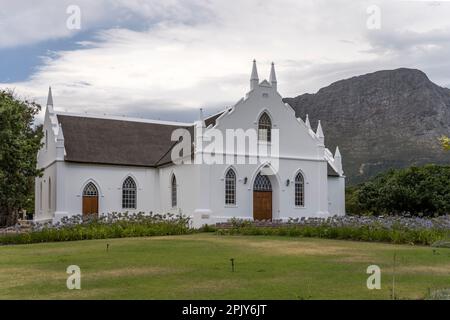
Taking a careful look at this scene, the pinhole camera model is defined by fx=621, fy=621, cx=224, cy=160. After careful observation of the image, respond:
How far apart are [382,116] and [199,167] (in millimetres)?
72924

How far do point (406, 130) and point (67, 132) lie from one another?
70.2 meters

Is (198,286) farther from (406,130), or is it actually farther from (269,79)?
(406,130)

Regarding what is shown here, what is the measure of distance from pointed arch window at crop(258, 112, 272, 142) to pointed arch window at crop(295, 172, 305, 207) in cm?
359

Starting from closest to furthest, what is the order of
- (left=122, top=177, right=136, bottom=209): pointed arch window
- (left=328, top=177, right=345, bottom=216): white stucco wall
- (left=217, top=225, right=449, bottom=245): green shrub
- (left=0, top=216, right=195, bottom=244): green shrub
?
(left=217, top=225, right=449, bottom=245): green shrub
(left=0, top=216, right=195, bottom=244): green shrub
(left=122, top=177, right=136, bottom=209): pointed arch window
(left=328, top=177, right=345, bottom=216): white stucco wall

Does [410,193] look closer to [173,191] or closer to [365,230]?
[173,191]

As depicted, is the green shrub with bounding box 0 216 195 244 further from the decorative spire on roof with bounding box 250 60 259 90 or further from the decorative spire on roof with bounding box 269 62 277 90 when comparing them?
the decorative spire on roof with bounding box 269 62 277 90

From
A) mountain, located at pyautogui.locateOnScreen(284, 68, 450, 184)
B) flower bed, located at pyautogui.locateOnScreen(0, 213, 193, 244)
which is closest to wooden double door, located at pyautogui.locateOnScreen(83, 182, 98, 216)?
flower bed, located at pyautogui.locateOnScreen(0, 213, 193, 244)

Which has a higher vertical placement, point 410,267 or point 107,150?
point 107,150

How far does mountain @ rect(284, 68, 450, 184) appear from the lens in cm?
9219

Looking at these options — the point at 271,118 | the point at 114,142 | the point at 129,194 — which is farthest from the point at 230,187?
the point at 114,142

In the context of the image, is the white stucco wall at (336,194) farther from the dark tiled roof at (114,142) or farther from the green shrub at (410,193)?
the dark tiled roof at (114,142)

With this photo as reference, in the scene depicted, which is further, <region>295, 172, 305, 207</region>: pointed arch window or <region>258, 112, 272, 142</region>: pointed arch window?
<region>295, 172, 305, 207</region>: pointed arch window
